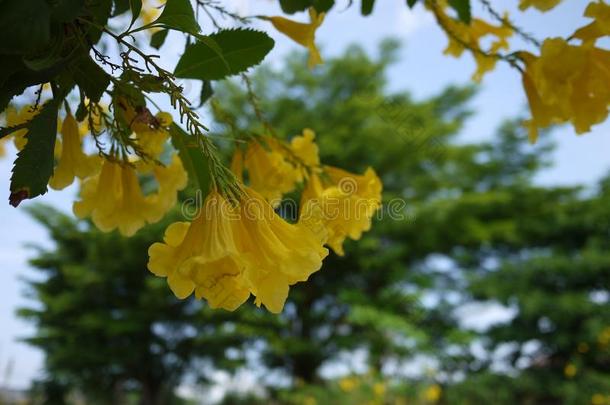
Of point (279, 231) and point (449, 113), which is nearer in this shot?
point (279, 231)

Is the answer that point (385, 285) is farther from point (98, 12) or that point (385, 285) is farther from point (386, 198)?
point (98, 12)

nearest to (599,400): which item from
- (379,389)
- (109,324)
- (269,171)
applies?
(379,389)

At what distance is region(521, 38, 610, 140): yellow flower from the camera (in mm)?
458

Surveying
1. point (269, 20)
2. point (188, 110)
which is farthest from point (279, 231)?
point (269, 20)

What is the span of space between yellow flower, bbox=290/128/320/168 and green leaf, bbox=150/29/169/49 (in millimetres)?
186

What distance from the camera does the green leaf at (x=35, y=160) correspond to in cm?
37

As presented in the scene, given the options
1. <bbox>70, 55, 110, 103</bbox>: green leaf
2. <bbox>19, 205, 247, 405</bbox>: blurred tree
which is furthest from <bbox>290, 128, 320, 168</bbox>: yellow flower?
<bbox>19, 205, 247, 405</bbox>: blurred tree

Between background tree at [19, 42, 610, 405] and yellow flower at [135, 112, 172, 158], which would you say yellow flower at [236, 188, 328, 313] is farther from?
background tree at [19, 42, 610, 405]

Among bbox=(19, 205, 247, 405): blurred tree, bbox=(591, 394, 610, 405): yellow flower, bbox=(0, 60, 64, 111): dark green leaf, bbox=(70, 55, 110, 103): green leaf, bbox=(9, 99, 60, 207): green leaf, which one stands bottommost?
bbox=(9, 99, 60, 207): green leaf

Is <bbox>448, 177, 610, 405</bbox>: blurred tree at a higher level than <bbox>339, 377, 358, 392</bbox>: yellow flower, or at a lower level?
higher

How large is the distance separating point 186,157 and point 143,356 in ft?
25.3

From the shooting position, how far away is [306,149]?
22.9 inches

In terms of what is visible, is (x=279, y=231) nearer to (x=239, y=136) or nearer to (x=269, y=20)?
(x=239, y=136)

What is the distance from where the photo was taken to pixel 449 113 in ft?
32.7
